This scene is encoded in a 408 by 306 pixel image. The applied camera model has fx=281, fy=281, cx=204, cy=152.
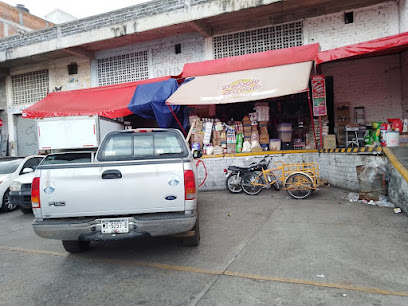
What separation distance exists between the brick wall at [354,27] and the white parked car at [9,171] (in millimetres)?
9839

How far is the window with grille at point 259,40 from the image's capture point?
995 centimetres

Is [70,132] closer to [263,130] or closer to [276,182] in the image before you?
[263,130]

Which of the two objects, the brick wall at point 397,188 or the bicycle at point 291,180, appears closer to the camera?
the brick wall at point 397,188

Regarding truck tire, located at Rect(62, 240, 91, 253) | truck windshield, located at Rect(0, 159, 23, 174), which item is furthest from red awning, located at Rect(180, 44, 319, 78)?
truck tire, located at Rect(62, 240, 91, 253)

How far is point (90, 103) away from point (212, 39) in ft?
17.5

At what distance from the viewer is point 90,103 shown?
35.6 ft

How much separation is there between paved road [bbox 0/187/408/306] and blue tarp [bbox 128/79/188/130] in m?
4.82

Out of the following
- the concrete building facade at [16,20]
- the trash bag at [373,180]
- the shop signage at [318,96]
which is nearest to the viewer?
the trash bag at [373,180]

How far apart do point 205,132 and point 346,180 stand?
184 inches

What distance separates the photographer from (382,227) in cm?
474

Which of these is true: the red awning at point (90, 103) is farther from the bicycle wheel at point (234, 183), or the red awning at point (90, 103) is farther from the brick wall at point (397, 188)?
the brick wall at point (397, 188)

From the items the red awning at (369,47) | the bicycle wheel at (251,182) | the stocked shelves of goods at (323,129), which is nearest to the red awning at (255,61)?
the red awning at (369,47)

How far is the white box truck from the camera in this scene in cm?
854

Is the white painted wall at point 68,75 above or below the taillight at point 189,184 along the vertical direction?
above
